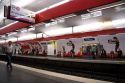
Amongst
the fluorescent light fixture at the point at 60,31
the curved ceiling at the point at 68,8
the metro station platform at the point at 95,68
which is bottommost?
the metro station platform at the point at 95,68

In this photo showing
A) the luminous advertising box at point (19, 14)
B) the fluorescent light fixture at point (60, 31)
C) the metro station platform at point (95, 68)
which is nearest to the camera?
the metro station platform at point (95, 68)

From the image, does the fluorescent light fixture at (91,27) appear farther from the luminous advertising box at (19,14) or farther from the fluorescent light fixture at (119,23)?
the luminous advertising box at (19,14)

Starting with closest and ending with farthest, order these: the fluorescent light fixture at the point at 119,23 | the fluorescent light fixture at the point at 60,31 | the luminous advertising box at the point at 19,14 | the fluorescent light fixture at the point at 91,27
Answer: the luminous advertising box at the point at 19,14 < the fluorescent light fixture at the point at 119,23 < the fluorescent light fixture at the point at 91,27 < the fluorescent light fixture at the point at 60,31

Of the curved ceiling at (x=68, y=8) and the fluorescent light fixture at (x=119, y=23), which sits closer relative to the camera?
the curved ceiling at (x=68, y=8)

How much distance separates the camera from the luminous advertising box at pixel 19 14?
8.04 m

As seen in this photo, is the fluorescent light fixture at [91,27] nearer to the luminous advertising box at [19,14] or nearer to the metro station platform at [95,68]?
the metro station platform at [95,68]

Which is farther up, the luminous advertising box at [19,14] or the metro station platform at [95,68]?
the luminous advertising box at [19,14]

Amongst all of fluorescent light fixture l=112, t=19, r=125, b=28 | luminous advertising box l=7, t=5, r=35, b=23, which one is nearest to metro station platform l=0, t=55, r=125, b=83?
fluorescent light fixture l=112, t=19, r=125, b=28

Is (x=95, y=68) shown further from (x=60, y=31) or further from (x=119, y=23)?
(x=60, y=31)

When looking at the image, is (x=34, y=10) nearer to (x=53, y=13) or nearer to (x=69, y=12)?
(x=53, y=13)

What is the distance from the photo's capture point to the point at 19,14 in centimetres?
851

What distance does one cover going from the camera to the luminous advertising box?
804cm

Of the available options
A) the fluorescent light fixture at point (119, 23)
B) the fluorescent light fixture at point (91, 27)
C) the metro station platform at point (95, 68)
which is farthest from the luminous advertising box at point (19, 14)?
the fluorescent light fixture at point (119, 23)

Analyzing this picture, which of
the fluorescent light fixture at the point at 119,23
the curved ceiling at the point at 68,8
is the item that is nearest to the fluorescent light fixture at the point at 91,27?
the fluorescent light fixture at the point at 119,23
